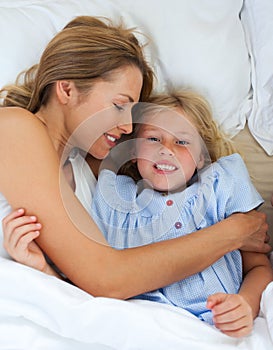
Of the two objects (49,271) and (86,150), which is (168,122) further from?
(49,271)

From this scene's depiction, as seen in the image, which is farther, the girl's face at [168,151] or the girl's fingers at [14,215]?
the girl's face at [168,151]

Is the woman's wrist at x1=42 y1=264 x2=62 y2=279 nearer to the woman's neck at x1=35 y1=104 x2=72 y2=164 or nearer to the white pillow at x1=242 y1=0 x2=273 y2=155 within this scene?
the woman's neck at x1=35 y1=104 x2=72 y2=164

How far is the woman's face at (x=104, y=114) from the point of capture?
4.18 ft

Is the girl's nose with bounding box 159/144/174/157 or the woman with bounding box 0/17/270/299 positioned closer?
the woman with bounding box 0/17/270/299

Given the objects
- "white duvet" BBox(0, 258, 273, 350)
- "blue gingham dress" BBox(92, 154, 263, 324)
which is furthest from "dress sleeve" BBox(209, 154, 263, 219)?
"white duvet" BBox(0, 258, 273, 350)

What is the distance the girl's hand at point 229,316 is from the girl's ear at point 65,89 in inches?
19.6

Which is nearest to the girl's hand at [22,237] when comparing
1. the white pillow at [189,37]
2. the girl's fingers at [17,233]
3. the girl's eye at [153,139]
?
the girl's fingers at [17,233]

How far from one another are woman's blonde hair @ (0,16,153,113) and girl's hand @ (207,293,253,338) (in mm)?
496

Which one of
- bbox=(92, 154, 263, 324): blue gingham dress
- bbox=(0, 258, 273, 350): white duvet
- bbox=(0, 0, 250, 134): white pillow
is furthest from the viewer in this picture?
bbox=(0, 0, 250, 134): white pillow

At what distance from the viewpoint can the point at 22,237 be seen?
1098mm

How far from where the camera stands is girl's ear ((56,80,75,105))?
1271 millimetres

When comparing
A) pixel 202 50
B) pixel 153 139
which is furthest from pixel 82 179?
pixel 202 50

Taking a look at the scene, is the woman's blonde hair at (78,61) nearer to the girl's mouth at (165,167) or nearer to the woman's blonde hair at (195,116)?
the woman's blonde hair at (195,116)

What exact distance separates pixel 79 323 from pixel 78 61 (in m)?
0.53
